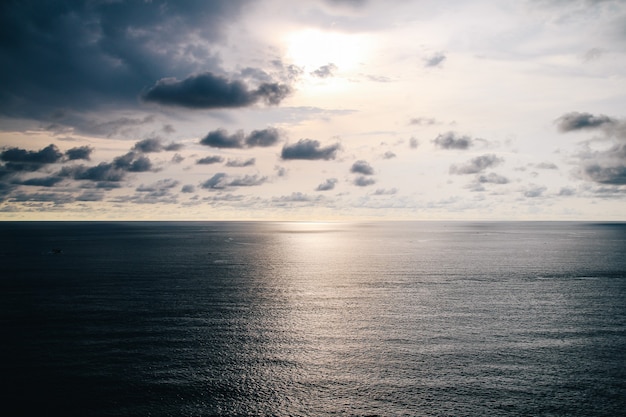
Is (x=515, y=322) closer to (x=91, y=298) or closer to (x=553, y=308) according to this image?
(x=553, y=308)

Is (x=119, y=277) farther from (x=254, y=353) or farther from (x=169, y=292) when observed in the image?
(x=254, y=353)

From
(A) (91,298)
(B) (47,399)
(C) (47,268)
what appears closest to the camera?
(B) (47,399)

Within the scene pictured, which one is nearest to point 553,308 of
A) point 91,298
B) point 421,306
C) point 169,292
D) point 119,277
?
point 421,306

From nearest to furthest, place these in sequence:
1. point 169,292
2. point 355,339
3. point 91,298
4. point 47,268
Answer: point 355,339, point 91,298, point 169,292, point 47,268

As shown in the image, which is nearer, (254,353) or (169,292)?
(254,353)

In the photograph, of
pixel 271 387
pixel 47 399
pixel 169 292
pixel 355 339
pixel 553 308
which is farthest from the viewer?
pixel 169 292

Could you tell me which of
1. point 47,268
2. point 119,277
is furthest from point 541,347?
point 47,268

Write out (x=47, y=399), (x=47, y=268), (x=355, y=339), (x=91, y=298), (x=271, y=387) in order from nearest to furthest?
(x=47, y=399) → (x=271, y=387) → (x=355, y=339) → (x=91, y=298) → (x=47, y=268)

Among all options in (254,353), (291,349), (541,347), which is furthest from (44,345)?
(541,347)

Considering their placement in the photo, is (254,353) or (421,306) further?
(421,306)
